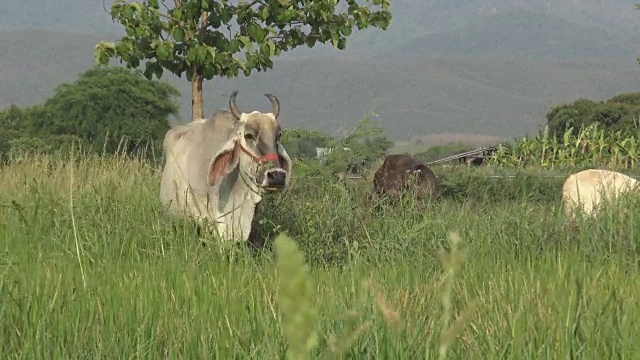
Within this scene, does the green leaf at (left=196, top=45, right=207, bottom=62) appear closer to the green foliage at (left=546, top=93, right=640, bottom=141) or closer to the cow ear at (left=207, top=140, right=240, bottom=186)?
the cow ear at (left=207, top=140, right=240, bottom=186)

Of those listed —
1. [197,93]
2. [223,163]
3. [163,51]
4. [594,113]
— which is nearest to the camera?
[223,163]

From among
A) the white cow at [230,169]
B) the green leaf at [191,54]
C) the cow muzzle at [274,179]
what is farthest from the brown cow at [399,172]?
the cow muzzle at [274,179]

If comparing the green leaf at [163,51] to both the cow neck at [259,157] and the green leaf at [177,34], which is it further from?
the cow neck at [259,157]

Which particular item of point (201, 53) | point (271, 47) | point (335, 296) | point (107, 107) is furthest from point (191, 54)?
point (107, 107)

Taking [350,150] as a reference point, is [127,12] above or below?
above

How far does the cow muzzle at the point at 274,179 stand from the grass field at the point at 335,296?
0.73 meters

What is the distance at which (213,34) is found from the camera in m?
14.1

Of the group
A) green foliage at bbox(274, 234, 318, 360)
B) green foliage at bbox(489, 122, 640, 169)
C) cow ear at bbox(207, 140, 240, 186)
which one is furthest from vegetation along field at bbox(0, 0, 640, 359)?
green foliage at bbox(489, 122, 640, 169)

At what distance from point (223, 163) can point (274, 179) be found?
88cm

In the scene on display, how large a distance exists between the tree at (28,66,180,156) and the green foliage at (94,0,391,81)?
53926 mm

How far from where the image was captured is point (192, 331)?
3.06 metres

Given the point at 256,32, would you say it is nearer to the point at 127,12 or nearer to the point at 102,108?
the point at 127,12

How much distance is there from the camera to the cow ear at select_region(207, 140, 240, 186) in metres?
7.21

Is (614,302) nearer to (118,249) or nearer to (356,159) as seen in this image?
(118,249)
